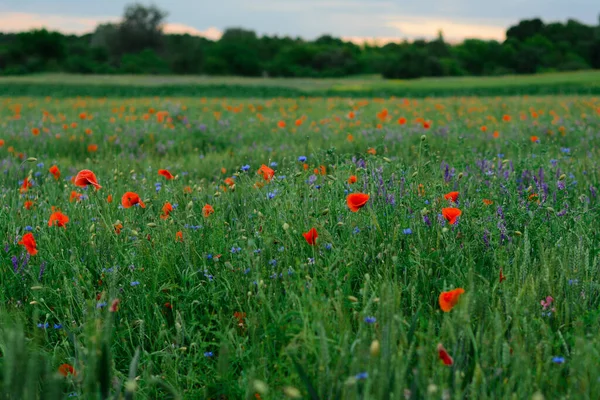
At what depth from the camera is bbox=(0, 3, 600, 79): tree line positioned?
56.8 meters

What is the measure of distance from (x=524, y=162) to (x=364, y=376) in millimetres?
2770

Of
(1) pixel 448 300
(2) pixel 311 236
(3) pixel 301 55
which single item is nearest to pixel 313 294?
(2) pixel 311 236

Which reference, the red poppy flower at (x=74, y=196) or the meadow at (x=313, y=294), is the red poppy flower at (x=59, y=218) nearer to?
the meadow at (x=313, y=294)

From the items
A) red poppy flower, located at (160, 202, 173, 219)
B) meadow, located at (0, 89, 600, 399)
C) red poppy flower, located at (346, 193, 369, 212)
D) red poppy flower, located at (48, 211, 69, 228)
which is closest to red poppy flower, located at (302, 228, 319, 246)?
meadow, located at (0, 89, 600, 399)

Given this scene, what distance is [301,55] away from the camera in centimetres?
6912

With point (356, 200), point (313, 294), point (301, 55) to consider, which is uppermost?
point (301, 55)

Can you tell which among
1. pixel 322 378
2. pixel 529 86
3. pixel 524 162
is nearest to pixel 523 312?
pixel 322 378

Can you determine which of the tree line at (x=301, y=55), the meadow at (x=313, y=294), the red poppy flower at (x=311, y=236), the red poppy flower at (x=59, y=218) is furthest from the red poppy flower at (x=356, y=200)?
the tree line at (x=301, y=55)

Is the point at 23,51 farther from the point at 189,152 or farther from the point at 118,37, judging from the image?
the point at 189,152

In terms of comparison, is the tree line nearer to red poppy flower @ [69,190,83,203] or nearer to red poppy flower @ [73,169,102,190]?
red poppy flower @ [69,190,83,203]

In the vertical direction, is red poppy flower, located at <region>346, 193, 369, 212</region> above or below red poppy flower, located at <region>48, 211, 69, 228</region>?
above

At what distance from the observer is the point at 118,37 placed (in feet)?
261

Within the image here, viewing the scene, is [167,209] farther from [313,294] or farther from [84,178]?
[313,294]

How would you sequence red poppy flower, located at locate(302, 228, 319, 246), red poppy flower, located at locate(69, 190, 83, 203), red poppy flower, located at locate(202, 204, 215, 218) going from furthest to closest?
red poppy flower, located at locate(69, 190, 83, 203) < red poppy flower, located at locate(202, 204, 215, 218) < red poppy flower, located at locate(302, 228, 319, 246)
